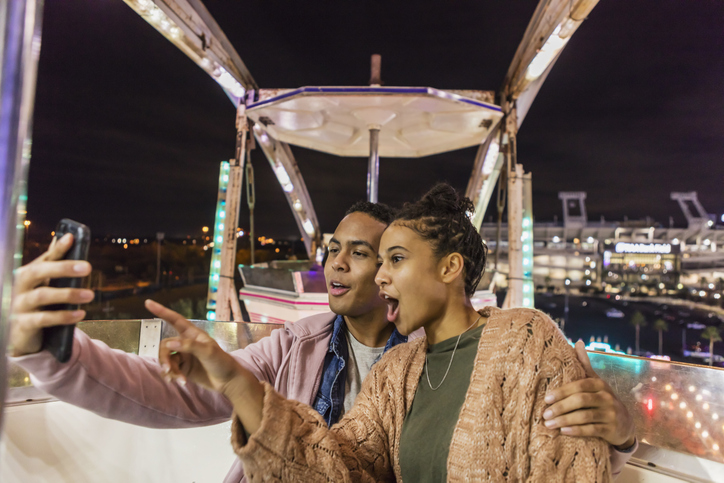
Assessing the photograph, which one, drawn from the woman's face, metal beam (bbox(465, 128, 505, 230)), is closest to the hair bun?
the woman's face

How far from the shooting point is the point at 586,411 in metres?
1.09

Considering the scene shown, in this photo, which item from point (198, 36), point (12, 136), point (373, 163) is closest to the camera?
point (12, 136)

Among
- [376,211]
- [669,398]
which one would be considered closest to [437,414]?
[376,211]

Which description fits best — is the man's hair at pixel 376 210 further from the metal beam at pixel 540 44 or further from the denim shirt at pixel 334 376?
the metal beam at pixel 540 44

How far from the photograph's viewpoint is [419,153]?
9539 millimetres

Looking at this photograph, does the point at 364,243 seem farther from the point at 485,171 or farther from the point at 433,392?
the point at 485,171

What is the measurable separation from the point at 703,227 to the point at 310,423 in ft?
145

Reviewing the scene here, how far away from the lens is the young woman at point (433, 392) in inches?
43.5

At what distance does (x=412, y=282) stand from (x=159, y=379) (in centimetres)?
96

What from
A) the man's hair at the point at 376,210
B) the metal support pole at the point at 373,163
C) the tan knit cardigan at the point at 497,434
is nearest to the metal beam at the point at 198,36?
the metal support pole at the point at 373,163

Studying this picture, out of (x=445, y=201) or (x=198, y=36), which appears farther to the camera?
(x=198, y=36)

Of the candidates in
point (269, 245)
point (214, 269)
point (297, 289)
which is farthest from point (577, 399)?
point (269, 245)

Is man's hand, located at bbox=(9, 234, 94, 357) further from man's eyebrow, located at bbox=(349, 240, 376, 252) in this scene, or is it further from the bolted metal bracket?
the bolted metal bracket

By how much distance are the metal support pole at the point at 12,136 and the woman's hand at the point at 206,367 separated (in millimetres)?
519
